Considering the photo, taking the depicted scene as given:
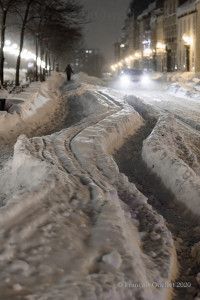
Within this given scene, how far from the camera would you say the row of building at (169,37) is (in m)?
44.7

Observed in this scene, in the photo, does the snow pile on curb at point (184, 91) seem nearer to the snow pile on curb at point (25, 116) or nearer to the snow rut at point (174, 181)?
the snow pile on curb at point (25, 116)

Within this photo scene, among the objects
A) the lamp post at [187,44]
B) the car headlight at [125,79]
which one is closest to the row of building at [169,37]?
the lamp post at [187,44]

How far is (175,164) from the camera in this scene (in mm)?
7867

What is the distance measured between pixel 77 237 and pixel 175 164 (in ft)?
12.2

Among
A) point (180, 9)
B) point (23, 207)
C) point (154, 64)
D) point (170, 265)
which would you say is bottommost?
point (170, 265)

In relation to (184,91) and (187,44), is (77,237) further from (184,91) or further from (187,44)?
(187,44)

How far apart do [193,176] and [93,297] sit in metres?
4.26

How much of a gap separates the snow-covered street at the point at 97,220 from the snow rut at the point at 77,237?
0.03 ft

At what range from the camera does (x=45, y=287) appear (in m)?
3.58

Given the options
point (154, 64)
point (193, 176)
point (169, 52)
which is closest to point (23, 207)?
point (193, 176)

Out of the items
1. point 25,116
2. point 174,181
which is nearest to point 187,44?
point 25,116

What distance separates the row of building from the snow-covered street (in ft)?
118

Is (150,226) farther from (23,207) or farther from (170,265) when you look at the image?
(23,207)

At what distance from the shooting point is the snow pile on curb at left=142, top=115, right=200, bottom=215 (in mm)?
6984
